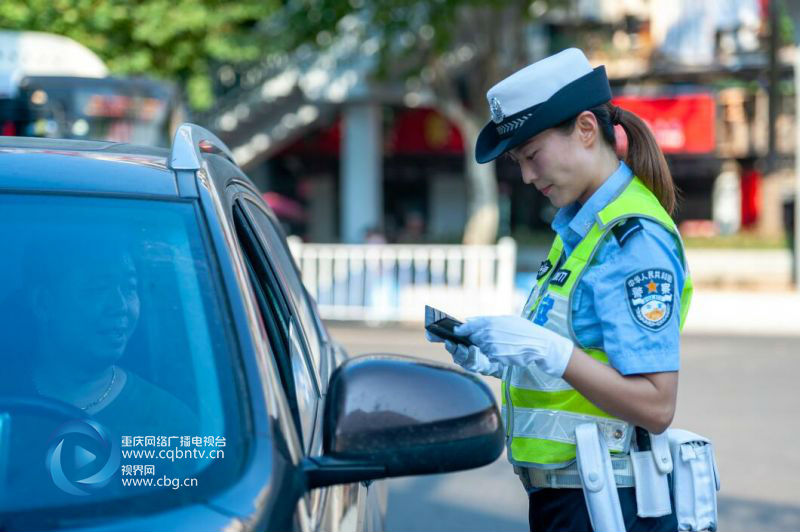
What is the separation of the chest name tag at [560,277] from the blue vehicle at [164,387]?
496 millimetres

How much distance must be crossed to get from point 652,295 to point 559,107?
422 mm

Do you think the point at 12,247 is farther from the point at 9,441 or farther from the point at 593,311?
the point at 593,311

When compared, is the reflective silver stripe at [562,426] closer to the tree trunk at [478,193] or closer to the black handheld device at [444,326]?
the black handheld device at [444,326]

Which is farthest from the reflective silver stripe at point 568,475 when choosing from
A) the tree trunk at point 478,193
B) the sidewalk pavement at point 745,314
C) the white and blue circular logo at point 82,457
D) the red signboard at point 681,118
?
the red signboard at point 681,118

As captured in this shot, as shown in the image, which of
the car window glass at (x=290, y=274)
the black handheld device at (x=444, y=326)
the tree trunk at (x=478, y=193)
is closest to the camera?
the black handheld device at (x=444, y=326)

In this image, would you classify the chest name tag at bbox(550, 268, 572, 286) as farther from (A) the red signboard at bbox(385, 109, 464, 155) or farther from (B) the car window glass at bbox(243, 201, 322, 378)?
(A) the red signboard at bbox(385, 109, 464, 155)

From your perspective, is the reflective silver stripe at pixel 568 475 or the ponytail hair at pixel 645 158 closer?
the reflective silver stripe at pixel 568 475

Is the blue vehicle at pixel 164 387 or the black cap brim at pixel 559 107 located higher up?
the black cap brim at pixel 559 107

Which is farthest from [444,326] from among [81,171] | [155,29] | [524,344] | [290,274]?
[155,29]

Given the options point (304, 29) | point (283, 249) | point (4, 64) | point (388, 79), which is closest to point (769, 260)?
point (388, 79)

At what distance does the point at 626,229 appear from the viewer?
7.34ft

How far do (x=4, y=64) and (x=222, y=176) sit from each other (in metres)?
10.9

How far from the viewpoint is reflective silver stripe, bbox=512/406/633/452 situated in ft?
7.41

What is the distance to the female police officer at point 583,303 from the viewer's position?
2.15 meters
